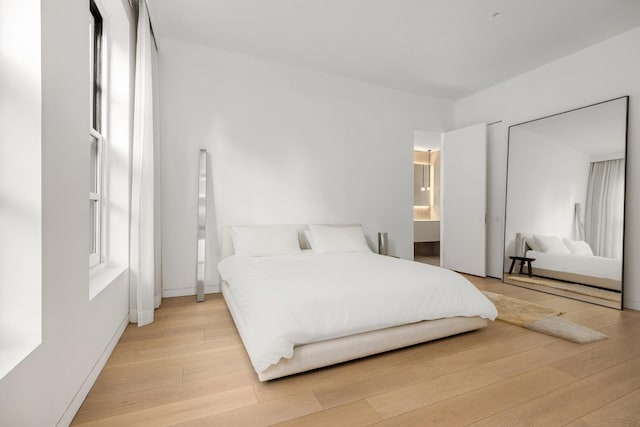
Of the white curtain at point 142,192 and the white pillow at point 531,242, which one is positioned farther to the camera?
the white pillow at point 531,242

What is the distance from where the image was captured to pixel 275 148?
3.74 metres

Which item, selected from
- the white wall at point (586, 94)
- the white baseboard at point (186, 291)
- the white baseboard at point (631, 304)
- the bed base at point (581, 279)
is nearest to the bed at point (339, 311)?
the white baseboard at point (186, 291)

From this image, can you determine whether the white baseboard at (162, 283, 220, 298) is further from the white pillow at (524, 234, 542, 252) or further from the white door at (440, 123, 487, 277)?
the white pillow at (524, 234, 542, 252)

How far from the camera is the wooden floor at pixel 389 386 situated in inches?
54.9

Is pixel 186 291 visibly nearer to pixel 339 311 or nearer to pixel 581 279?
pixel 339 311

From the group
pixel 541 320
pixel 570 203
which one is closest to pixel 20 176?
pixel 541 320

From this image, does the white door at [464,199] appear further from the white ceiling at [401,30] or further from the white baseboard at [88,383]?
the white baseboard at [88,383]

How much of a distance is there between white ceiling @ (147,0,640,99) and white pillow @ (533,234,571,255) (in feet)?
7.20

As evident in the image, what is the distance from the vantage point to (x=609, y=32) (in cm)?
310

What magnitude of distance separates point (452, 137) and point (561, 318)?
120 inches

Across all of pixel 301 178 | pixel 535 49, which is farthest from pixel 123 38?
pixel 535 49

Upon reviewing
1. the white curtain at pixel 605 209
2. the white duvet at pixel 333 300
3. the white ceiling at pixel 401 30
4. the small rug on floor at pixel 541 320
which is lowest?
the small rug on floor at pixel 541 320

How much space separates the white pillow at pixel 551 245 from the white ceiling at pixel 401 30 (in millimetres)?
→ 2193

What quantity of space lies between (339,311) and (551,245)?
10.6 feet
